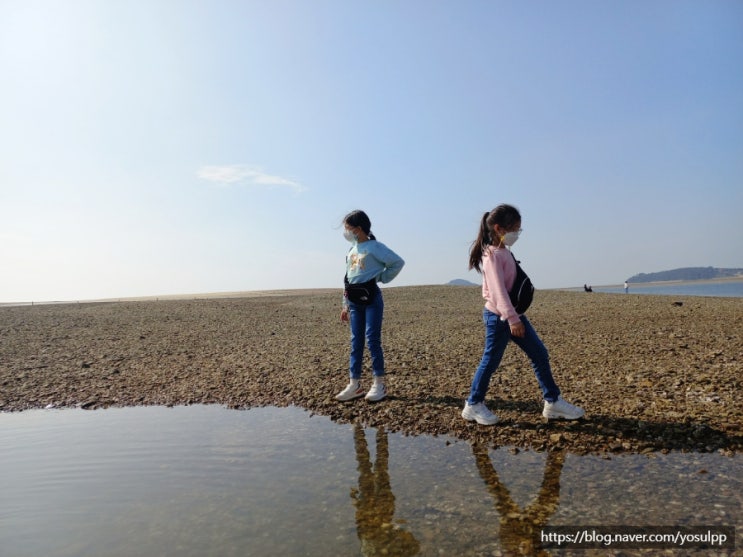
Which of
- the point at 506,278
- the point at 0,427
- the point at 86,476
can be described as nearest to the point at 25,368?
the point at 0,427

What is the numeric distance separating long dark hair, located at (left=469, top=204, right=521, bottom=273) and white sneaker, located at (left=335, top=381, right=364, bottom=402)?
93.6 inches

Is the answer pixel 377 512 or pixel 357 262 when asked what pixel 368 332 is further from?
pixel 377 512

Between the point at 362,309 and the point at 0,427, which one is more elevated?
the point at 362,309

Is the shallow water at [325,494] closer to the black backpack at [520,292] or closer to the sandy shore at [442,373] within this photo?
the sandy shore at [442,373]

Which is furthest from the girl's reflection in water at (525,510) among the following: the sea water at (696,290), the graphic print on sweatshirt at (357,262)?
the sea water at (696,290)

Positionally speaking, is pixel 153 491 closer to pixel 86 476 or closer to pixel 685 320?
pixel 86 476

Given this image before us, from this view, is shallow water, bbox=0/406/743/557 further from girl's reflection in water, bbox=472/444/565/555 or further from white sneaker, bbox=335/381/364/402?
white sneaker, bbox=335/381/364/402

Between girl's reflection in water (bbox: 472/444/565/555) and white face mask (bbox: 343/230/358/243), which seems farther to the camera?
white face mask (bbox: 343/230/358/243)

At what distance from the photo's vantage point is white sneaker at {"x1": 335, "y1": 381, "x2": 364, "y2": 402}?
635cm

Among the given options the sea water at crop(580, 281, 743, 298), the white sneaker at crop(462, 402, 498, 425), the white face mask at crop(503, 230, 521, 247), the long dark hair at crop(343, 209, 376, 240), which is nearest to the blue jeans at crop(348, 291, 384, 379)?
the long dark hair at crop(343, 209, 376, 240)

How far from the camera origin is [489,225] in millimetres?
4996

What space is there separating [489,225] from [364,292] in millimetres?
1956

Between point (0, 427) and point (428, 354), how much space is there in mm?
6641

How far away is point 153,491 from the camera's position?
3.79 m
